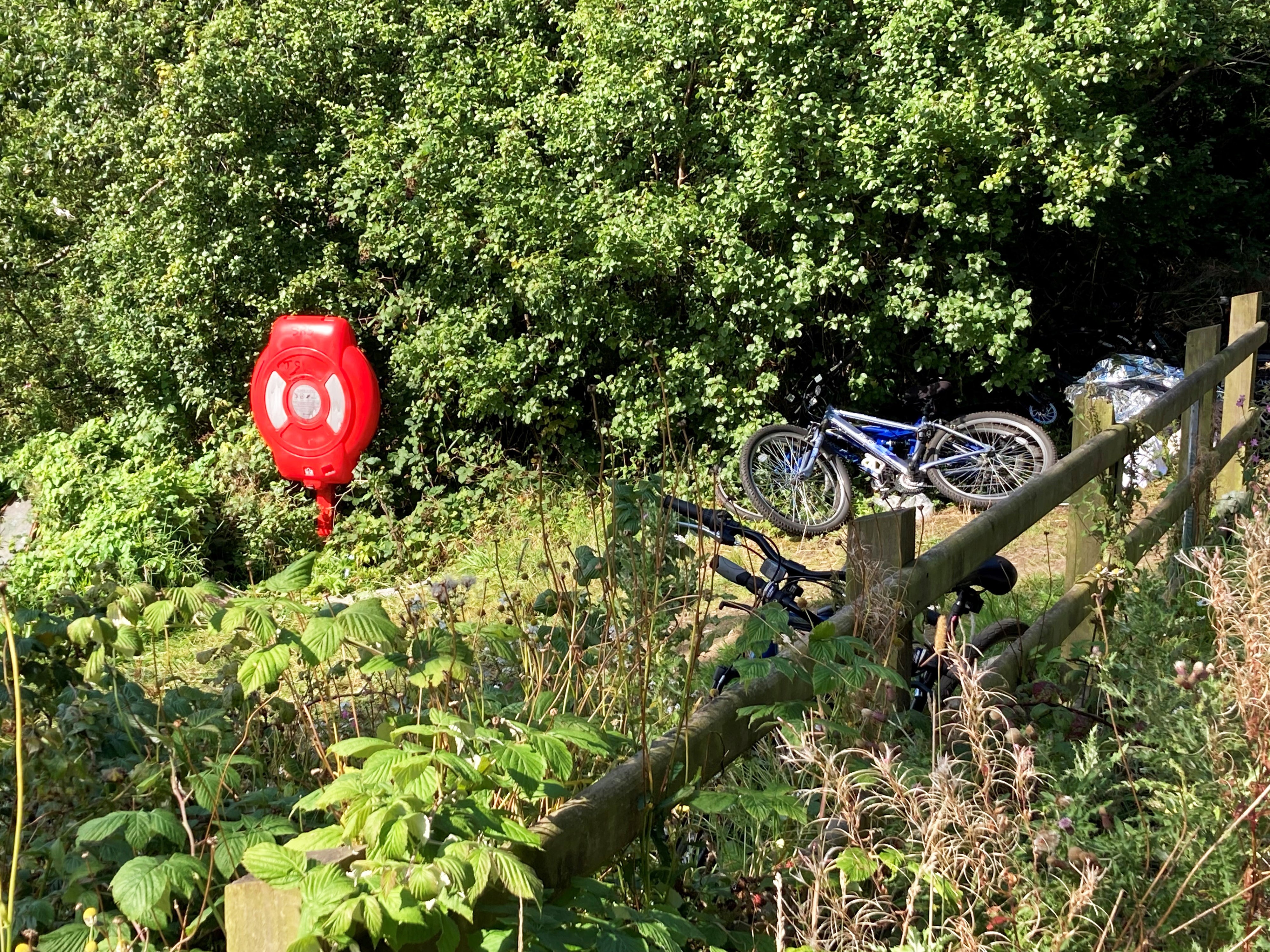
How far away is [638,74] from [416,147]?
2018 millimetres

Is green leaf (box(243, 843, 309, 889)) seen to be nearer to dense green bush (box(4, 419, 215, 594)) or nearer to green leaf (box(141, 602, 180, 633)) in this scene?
green leaf (box(141, 602, 180, 633))

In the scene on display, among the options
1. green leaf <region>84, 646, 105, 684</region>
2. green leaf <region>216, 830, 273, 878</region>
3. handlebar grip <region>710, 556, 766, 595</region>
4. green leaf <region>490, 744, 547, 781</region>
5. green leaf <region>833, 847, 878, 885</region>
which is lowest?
handlebar grip <region>710, 556, 766, 595</region>

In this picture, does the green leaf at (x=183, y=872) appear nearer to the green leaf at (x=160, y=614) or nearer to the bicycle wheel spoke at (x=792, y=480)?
the green leaf at (x=160, y=614)

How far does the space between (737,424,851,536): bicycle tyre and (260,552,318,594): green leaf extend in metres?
7.06

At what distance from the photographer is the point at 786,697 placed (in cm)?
214

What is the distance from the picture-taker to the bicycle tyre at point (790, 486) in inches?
360

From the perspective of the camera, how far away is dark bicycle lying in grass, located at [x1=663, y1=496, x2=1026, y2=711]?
2.84 meters

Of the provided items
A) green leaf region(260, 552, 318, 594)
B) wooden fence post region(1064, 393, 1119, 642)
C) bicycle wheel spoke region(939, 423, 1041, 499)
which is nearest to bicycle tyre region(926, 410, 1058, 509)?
bicycle wheel spoke region(939, 423, 1041, 499)

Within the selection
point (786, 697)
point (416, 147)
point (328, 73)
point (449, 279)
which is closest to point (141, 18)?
point (328, 73)

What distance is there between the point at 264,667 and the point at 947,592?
1.50 metres

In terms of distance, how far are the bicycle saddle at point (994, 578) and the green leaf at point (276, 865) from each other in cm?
245

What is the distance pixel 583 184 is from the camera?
9.70 metres

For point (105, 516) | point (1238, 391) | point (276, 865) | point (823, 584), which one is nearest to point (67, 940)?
point (276, 865)

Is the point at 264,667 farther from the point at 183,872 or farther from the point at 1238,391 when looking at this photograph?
the point at 1238,391
